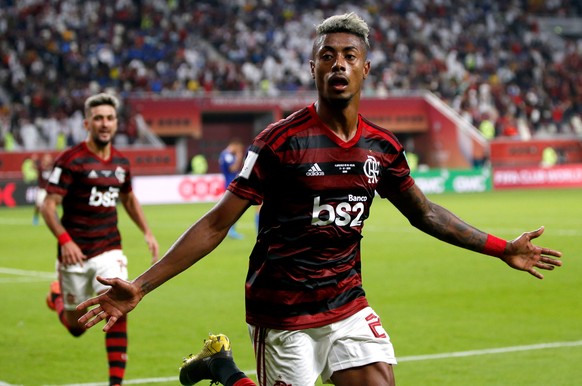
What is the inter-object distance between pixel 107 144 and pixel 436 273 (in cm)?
816

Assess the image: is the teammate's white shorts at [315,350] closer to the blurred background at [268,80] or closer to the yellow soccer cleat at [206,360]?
the yellow soccer cleat at [206,360]

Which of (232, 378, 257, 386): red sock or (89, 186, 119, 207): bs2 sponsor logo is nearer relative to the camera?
(232, 378, 257, 386): red sock

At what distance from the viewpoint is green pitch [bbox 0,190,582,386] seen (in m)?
8.97

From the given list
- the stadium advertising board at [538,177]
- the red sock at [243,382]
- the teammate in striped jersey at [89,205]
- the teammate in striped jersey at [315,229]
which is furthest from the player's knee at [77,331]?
the stadium advertising board at [538,177]

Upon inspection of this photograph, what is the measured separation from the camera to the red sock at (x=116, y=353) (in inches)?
317

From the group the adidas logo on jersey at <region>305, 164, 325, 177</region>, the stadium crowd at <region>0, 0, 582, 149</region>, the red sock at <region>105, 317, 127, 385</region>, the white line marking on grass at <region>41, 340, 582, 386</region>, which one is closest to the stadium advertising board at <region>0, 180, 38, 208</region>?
the stadium crowd at <region>0, 0, 582, 149</region>

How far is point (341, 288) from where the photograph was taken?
5105mm

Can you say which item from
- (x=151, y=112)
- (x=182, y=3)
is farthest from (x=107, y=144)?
(x=182, y=3)

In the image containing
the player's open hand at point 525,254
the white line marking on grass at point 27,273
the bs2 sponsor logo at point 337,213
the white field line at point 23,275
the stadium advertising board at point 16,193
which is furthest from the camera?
the stadium advertising board at point 16,193

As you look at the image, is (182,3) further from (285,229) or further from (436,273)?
(285,229)

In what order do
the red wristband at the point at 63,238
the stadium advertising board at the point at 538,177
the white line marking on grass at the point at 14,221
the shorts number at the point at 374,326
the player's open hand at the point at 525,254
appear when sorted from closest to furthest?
the shorts number at the point at 374,326
the player's open hand at the point at 525,254
the red wristband at the point at 63,238
the white line marking on grass at the point at 14,221
the stadium advertising board at the point at 538,177

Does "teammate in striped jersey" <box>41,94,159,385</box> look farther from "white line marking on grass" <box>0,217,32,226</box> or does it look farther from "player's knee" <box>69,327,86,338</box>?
"white line marking on grass" <box>0,217,32,226</box>

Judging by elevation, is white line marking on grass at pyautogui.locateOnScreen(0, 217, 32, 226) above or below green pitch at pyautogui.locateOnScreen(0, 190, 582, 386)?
above

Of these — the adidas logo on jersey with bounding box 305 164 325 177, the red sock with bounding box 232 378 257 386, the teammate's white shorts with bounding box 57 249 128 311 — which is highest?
the adidas logo on jersey with bounding box 305 164 325 177
